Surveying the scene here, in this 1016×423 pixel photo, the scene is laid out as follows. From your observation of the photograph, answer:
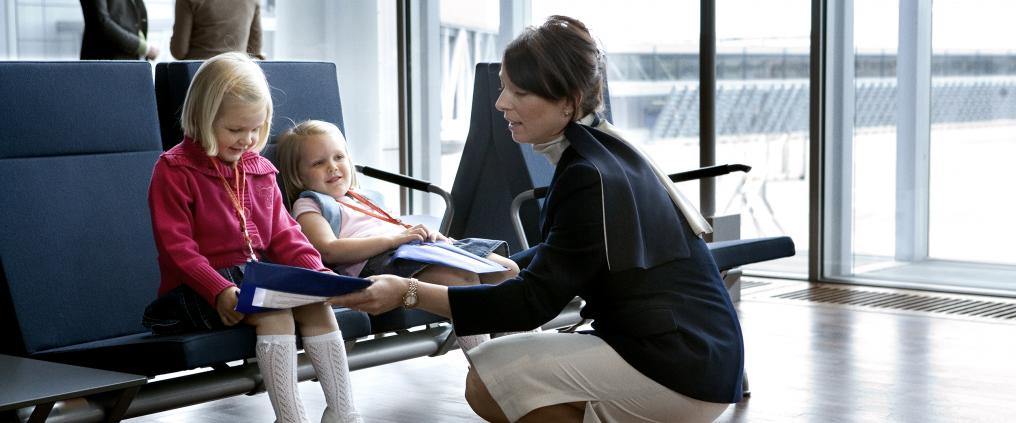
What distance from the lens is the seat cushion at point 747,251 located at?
3.02m

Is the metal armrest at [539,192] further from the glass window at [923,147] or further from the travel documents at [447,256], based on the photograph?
the glass window at [923,147]

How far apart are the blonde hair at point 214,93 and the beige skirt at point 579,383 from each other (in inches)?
33.3

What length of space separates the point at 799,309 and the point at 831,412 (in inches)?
62.3

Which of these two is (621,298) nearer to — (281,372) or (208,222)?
(281,372)

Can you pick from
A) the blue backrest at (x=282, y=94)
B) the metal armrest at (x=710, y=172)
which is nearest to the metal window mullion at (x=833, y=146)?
the metal armrest at (x=710, y=172)

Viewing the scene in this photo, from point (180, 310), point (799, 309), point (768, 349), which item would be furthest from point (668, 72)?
point (180, 310)

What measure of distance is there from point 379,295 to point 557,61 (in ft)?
1.52

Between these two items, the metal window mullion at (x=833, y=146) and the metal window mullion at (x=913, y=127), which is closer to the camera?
the metal window mullion at (x=913, y=127)

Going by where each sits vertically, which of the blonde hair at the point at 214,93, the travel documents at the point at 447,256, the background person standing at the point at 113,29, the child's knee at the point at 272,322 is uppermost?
the background person standing at the point at 113,29

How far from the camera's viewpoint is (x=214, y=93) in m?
2.50

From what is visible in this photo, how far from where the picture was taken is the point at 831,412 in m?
3.06

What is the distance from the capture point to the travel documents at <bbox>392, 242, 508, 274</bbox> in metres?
2.54

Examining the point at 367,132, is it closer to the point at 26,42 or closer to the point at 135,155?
the point at 26,42

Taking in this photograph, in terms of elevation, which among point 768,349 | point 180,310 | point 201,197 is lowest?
point 768,349
